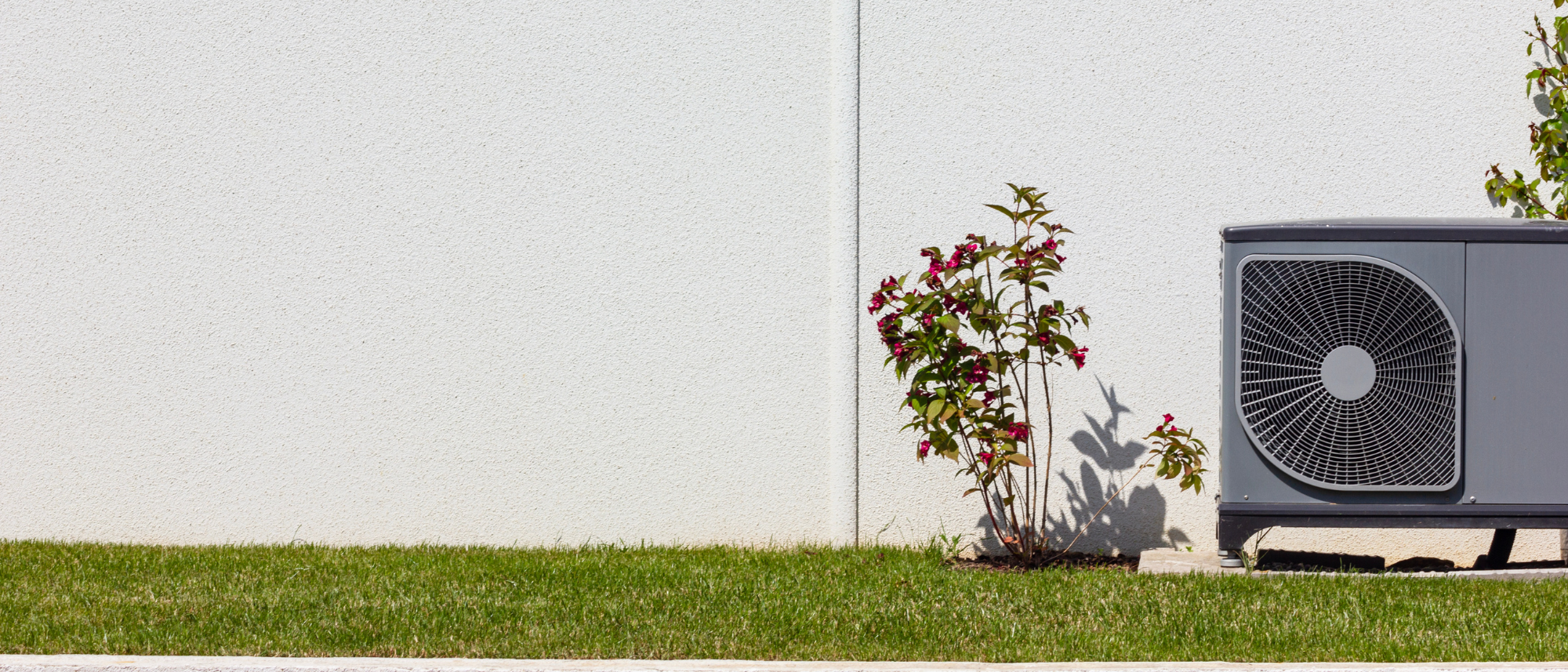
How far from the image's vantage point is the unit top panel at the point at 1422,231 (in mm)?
4430

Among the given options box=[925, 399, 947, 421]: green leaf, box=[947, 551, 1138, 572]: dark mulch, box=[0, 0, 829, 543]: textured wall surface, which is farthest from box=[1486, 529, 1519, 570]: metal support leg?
box=[0, 0, 829, 543]: textured wall surface

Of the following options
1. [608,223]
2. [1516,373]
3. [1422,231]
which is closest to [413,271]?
[608,223]

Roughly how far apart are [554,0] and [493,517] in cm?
242

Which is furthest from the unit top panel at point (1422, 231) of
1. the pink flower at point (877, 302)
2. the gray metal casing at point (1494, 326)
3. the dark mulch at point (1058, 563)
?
the dark mulch at point (1058, 563)

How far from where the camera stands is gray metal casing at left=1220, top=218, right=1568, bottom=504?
175 inches

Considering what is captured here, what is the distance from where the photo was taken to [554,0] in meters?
5.53

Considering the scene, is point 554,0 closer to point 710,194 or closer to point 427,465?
point 710,194

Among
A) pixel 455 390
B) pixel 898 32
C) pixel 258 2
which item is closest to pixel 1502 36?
pixel 898 32

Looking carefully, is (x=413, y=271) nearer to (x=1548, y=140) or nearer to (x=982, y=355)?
(x=982, y=355)

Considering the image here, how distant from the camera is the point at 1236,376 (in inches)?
181

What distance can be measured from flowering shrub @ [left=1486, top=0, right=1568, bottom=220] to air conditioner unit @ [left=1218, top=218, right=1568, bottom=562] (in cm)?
94

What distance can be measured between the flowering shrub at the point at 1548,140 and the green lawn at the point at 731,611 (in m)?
1.78

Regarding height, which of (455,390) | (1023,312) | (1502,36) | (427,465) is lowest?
(427,465)

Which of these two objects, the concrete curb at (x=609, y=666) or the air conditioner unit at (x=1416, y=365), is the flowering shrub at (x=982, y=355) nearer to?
the air conditioner unit at (x=1416, y=365)
